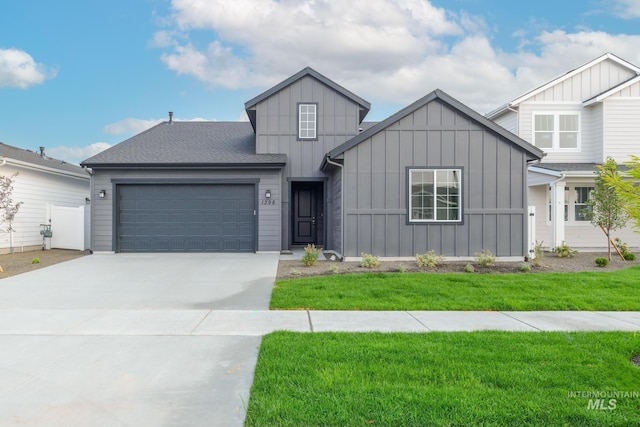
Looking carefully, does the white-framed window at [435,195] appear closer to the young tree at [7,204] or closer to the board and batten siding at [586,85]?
the board and batten siding at [586,85]

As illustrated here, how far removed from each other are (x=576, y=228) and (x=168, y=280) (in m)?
13.3

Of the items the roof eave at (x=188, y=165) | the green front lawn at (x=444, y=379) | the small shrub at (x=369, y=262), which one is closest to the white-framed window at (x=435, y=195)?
the small shrub at (x=369, y=262)

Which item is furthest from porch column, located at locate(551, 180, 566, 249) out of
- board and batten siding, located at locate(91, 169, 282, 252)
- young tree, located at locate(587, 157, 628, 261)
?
board and batten siding, located at locate(91, 169, 282, 252)

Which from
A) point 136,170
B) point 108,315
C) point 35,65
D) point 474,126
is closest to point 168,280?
point 108,315

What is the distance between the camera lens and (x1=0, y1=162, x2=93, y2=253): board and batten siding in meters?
13.4

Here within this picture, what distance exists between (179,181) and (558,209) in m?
12.2

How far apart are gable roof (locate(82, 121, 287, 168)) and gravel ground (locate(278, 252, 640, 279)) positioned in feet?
13.2

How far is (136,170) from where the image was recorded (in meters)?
12.6

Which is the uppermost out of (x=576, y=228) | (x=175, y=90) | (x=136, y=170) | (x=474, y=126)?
(x=175, y=90)

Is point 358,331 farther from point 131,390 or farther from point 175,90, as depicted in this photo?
point 175,90

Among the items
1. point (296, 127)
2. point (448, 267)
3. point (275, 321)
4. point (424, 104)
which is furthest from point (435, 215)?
point (275, 321)

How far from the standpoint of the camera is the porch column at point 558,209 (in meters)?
12.6

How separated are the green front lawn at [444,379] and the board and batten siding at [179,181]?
27.2 ft

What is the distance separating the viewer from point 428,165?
11.0 metres
